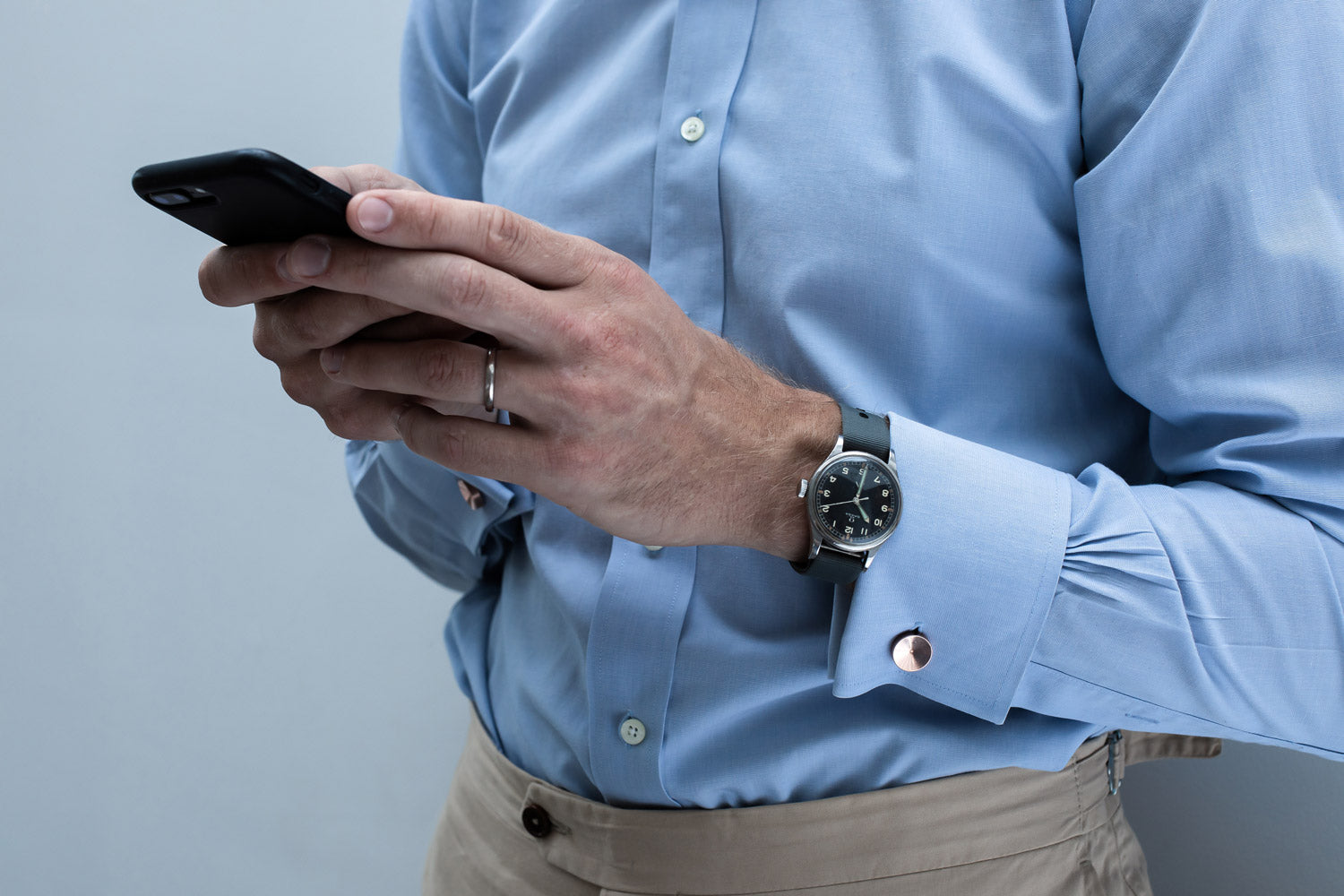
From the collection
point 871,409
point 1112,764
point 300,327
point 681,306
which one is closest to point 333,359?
point 300,327

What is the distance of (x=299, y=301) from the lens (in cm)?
53

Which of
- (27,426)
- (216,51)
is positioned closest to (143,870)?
(27,426)

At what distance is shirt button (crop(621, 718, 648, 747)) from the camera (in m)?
0.70

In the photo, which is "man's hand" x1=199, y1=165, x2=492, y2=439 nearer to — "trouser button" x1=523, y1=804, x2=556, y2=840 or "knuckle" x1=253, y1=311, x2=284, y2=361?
"knuckle" x1=253, y1=311, x2=284, y2=361

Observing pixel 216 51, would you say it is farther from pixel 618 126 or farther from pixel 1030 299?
pixel 1030 299

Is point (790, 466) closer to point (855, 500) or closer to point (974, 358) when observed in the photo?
point (855, 500)

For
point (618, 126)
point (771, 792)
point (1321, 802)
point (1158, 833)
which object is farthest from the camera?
point (1158, 833)

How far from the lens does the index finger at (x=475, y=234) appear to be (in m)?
0.43

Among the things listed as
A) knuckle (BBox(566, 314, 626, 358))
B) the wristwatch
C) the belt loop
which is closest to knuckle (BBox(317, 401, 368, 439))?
knuckle (BBox(566, 314, 626, 358))

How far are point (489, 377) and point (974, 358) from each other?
0.41 meters

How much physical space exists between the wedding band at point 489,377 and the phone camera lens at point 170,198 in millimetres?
168

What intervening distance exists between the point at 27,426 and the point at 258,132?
21.4 inches

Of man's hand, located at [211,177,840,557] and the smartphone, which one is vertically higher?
the smartphone

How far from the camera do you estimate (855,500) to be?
565mm
